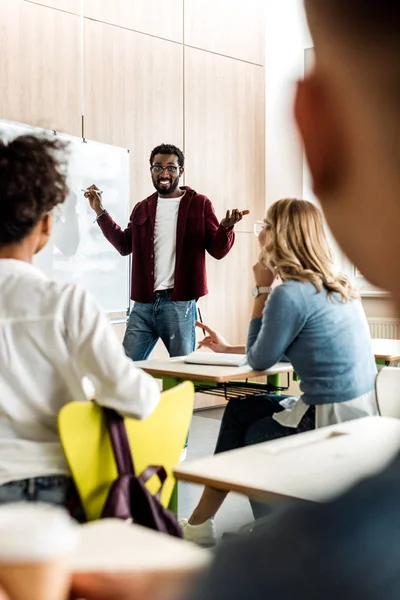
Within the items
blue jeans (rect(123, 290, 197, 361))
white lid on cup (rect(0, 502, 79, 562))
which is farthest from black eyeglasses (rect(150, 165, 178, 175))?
white lid on cup (rect(0, 502, 79, 562))

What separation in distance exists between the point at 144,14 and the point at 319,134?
5.72 m

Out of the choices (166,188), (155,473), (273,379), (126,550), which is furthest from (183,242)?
(126,550)

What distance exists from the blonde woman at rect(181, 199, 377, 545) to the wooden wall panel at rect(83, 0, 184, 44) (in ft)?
10.3

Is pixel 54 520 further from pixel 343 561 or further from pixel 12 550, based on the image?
pixel 343 561

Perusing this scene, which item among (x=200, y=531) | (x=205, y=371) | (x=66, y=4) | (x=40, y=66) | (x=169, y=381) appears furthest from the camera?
(x=66, y=4)

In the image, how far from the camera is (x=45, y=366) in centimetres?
161

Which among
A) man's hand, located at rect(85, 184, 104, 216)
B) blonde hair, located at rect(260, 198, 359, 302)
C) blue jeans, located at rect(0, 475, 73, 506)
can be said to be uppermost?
man's hand, located at rect(85, 184, 104, 216)

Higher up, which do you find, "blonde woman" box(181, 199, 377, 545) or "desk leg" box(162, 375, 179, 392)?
"blonde woman" box(181, 199, 377, 545)

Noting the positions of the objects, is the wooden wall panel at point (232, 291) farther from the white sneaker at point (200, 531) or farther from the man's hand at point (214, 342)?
the white sneaker at point (200, 531)

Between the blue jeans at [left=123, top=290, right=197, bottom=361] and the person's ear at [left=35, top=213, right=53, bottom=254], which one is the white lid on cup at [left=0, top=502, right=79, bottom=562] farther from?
the blue jeans at [left=123, top=290, right=197, bottom=361]

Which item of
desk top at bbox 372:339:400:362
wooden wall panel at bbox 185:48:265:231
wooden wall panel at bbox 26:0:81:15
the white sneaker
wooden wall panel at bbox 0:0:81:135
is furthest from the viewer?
wooden wall panel at bbox 185:48:265:231

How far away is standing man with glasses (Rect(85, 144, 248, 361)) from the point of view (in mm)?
4414

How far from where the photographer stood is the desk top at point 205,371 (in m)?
2.86

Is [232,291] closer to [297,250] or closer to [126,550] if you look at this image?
[297,250]
